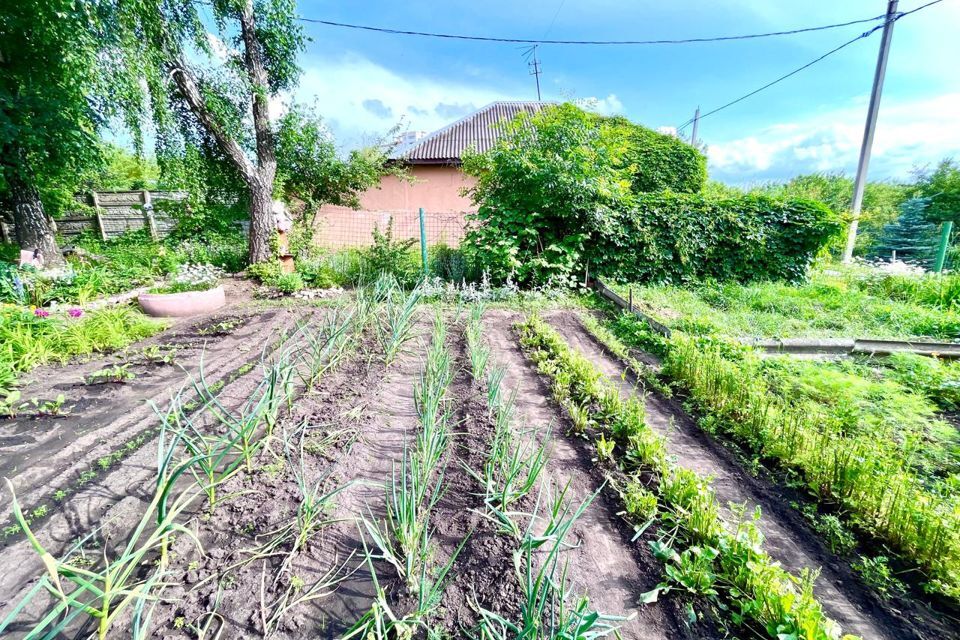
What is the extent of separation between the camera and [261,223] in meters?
7.30

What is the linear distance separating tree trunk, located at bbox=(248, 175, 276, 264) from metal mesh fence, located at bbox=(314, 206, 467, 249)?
1.26 meters

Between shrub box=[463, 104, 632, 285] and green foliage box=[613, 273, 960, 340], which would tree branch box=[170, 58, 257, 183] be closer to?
shrub box=[463, 104, 632, 285]

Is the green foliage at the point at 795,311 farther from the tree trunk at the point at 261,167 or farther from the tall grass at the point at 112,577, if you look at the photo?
the tree trunk at the point at 261,167

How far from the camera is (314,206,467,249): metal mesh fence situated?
8.70 m

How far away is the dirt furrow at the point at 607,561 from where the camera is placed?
131cm

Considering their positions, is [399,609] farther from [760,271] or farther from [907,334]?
[760,271]

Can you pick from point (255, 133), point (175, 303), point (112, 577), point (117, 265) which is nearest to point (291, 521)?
point (112, 577)

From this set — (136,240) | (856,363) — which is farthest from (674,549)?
(136,240)

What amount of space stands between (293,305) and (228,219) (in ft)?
15.9

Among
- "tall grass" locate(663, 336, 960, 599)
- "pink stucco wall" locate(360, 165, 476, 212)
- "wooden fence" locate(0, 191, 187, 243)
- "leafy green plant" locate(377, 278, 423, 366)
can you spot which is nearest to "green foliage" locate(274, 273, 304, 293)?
"leafy green plant" locate(377, 278, 423, 366)

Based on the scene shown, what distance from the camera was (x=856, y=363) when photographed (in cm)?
354

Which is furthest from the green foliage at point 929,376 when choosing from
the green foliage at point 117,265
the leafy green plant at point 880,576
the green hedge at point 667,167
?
the green hedge at point 667,167

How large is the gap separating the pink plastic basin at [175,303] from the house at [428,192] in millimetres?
3629

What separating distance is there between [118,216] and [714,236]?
43.2 feet
